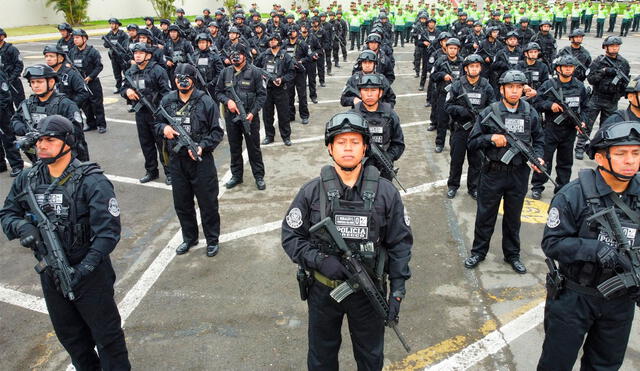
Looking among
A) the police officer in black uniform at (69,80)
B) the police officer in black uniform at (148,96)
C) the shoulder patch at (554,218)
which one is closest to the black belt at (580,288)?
the shoulder patch at (554,218)

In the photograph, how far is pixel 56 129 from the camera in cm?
342

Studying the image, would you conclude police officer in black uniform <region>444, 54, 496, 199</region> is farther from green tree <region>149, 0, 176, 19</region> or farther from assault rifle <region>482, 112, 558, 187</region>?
green tree <region>149, 0, 176, 19</region>

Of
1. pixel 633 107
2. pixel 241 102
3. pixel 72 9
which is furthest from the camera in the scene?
pixel 72 9

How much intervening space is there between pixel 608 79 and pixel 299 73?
22.4ft

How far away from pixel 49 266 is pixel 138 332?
4.81 feet

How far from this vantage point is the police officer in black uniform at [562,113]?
7.17 meters

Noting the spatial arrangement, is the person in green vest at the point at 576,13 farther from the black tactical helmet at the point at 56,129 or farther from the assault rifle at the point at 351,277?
the black tactical helmet at the point at 56,129

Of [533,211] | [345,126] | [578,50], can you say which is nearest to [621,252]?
[345,126]

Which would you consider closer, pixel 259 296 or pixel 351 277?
pixel 351 277

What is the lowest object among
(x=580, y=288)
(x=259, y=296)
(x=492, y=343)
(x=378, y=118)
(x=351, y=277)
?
(x=492, y=343)

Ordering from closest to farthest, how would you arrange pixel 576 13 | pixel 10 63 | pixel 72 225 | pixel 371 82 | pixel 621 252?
pixel 621 252 < pixel 72 225 < pixel 371 82 < pixel 10 63 < pixel 576 13

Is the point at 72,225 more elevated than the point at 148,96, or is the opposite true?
the point at 148,96

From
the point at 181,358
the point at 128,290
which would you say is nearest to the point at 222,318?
the point at 181,358

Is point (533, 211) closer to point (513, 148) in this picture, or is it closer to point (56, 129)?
point (513, 148)
